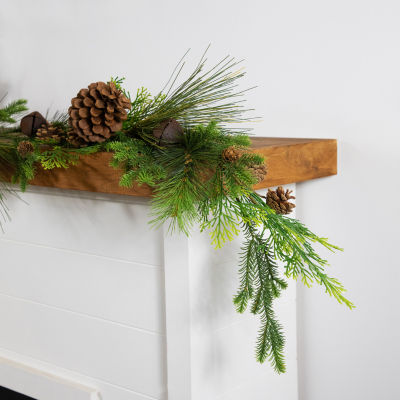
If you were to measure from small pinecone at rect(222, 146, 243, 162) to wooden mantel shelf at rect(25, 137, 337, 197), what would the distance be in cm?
11

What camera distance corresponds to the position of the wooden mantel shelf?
2.88 ft

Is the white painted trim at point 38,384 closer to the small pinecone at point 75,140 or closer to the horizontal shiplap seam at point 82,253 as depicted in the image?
the horizontal shiplap seam at point 82,253

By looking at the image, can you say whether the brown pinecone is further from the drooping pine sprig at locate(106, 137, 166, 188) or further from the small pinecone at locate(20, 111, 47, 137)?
the small pinecone at locate(20, 111, 47, 137)

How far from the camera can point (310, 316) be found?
3.59 ft

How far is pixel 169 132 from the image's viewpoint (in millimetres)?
823

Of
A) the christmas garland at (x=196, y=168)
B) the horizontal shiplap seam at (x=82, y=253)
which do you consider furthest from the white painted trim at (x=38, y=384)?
the christmas garland at (x=196, y=168)

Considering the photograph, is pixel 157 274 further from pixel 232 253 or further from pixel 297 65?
pixel 297 65

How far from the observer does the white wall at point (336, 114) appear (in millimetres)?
955

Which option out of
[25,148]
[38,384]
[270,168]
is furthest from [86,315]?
[270,168]

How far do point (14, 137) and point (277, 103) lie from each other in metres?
0.48

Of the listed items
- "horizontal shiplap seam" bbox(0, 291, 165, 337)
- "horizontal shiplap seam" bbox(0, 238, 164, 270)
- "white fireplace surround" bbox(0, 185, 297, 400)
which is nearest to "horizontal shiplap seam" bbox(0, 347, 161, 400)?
"white fireplace surround" bbox(0, 185, 297, 400)

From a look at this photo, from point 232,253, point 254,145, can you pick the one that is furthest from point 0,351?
point 254,145

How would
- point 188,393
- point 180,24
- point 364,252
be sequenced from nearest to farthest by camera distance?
1. point 188,393
2. point 364,252
3. point 180,24

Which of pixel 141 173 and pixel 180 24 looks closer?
pixel 141 173
